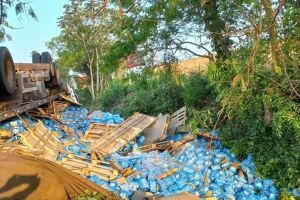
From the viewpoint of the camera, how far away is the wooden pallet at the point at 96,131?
36.9 ft

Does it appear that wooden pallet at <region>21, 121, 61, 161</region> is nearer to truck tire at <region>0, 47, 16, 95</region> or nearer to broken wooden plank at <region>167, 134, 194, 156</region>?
truck tire at <region>0, 47, 16, 95</region>

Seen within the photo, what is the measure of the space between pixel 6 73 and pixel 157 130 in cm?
461

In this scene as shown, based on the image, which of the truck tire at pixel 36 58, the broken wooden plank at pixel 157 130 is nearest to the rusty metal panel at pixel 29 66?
the truck tire at pixel 36 58

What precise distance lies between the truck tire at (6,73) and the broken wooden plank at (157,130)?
402cm

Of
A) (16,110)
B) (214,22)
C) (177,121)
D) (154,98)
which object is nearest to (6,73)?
(16,110)

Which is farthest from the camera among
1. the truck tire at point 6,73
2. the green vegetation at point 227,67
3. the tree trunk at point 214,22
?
the tree trunk at point 214,22

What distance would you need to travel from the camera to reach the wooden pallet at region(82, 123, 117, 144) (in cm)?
1123

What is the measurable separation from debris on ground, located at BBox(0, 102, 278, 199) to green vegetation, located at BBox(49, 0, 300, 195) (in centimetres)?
59

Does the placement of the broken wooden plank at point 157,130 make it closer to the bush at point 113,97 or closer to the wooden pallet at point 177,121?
the wooden pallet at point 177,121

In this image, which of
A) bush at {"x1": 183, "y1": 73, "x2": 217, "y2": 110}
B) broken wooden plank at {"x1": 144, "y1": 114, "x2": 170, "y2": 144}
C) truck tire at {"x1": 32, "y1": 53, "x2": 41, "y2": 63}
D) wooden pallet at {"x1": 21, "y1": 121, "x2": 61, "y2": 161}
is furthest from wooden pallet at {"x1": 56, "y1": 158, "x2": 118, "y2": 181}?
truck tire at {"x1": 32, "y1": 53, "x2": 41, "y2": 63}

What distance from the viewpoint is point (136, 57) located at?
11594 millimetres

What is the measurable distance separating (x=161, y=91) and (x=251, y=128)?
5.81 meters

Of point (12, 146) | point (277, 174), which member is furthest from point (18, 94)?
point (277, 174)

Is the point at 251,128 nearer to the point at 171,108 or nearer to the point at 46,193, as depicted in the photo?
the point at 171,108
